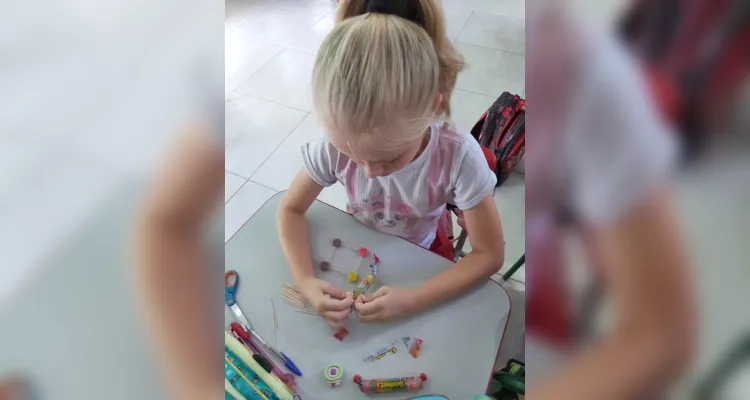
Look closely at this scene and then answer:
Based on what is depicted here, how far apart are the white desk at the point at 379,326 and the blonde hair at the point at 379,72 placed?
0.64ft

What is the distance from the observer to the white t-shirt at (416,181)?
904 millimetres

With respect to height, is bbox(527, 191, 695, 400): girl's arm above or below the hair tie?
above

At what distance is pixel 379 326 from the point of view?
0.70 meters

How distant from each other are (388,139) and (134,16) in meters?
0.64

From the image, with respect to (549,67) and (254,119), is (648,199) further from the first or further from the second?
(254,119)

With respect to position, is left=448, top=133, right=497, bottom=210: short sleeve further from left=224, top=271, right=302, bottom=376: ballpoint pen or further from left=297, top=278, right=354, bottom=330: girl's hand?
left=224, top=271, right=302, bottom=376: ballpoint pen

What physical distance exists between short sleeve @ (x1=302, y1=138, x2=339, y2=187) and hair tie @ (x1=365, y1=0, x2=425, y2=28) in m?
0.27

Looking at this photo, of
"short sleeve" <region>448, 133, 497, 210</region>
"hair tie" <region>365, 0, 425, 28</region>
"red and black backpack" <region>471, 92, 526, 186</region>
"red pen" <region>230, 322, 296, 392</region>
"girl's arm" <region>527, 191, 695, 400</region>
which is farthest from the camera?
"red and black backpack" <region>471, 92, 526, 186</region>

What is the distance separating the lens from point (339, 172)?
97 cm

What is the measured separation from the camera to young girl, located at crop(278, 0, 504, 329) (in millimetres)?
710

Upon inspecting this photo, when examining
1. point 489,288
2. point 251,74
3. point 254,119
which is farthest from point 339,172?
point 251,74

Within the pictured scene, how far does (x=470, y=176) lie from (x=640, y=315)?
2.45 feet

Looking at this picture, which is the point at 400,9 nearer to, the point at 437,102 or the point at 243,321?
the point at 437,102

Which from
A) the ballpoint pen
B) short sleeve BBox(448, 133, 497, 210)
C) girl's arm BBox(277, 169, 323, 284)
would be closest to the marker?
the ballpoint pen
